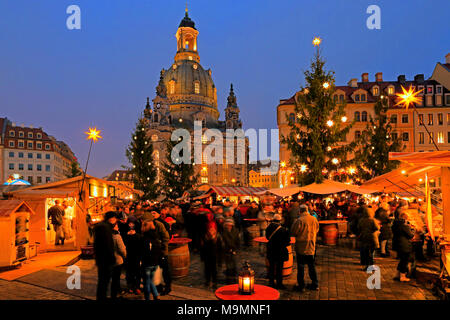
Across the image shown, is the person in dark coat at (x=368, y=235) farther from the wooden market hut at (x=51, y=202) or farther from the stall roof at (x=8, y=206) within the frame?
the stall roof at (x=8, y=206)

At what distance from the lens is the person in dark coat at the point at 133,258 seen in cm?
786

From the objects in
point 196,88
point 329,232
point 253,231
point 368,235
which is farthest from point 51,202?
point 196,88

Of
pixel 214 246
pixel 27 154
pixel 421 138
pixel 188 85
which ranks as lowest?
pixel 214 246

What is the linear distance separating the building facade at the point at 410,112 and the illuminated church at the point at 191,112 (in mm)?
37383

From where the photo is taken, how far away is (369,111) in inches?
1927

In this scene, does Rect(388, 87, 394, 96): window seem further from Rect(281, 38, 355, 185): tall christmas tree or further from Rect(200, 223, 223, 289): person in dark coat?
Rect(200, 223, 223, 289): person in dark coat

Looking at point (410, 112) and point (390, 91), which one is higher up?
point (390, 91)

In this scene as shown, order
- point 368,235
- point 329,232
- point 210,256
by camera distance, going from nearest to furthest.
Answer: point 210,256
point 368,235
point 329,232

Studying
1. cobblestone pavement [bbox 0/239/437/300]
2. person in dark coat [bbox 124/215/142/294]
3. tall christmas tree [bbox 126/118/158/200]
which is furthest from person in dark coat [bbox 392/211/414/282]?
tall christmas tree [bbox 126/118/158/200]

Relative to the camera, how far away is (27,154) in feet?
249

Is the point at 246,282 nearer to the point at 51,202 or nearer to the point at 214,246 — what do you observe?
the point at 214,246

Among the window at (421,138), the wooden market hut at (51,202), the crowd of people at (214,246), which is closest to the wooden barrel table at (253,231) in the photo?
the crowd of people at (214,246)

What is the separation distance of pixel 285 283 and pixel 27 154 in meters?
80.8

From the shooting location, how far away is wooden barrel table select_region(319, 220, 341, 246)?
1539 cm
